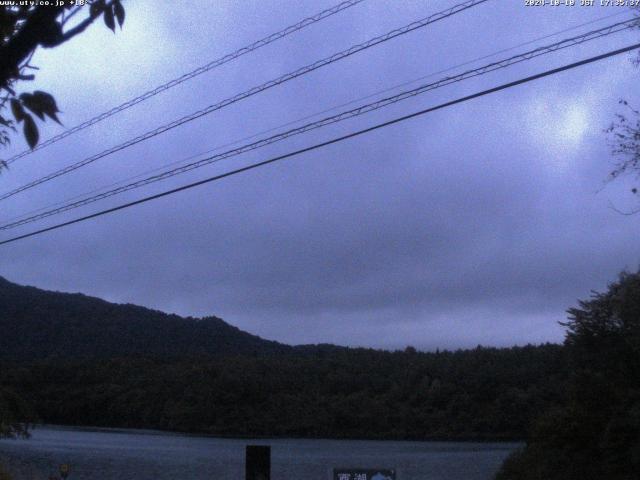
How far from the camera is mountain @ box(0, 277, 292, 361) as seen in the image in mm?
49156

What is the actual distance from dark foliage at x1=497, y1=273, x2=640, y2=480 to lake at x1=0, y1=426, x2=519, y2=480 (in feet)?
10.3

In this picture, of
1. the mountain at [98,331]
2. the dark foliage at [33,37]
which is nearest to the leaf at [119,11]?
the dark foliage at [33,37]

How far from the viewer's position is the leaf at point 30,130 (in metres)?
3.66

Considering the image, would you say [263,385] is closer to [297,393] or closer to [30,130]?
[297,393]

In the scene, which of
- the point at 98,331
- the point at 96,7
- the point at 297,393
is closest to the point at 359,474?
the point at 96,7

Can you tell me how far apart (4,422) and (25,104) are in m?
16.2

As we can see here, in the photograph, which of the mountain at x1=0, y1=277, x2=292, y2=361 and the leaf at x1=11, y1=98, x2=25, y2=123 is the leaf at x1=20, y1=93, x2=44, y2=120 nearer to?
the leaf at x1=11, y1=98, x2=25, y2=123

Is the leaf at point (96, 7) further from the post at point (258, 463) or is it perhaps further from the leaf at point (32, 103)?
the post at point (258, 463)

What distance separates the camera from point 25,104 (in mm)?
3684

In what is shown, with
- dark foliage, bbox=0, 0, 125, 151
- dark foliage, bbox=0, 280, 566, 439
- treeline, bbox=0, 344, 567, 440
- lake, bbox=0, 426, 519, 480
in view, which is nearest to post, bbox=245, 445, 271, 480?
dark foliage, bbox=0, 0, 125, 151

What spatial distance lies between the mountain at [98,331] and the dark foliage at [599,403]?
35.4 meters

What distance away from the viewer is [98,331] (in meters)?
54.0

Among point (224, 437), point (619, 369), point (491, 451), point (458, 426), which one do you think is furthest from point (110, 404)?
point (619, 369)

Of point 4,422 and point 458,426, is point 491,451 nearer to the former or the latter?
point 458,426
